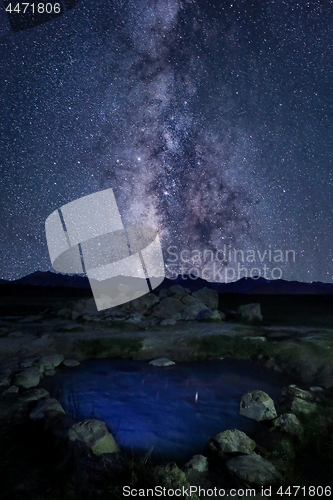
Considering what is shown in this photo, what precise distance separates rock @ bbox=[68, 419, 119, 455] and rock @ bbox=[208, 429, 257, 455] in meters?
2.59

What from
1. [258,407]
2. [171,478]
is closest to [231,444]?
[171,478]

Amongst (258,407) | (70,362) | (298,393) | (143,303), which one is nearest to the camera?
(258,407)

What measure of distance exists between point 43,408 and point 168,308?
60.5ft

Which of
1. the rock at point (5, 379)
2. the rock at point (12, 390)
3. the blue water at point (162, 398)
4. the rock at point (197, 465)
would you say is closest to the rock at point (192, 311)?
the blue water at point (162, 398)

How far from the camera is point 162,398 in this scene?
37.2 ft

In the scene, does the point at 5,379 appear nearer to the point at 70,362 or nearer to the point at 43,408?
the point at 43,408

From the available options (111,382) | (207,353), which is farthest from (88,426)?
(207,353)

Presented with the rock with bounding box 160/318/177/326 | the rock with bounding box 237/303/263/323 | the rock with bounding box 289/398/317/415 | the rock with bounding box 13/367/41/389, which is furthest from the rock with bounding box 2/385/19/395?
the rock with bounding box 237/303/263/323

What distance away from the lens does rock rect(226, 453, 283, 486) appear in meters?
5.90

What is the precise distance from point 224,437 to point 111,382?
7.10 m

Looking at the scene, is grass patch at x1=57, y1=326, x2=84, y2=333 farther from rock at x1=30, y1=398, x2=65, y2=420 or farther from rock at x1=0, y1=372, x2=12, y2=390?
rock at x1=30, y1=398, x2=65, y2=420

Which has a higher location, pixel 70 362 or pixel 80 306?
pixel 80 306

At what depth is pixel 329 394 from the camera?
1023cm

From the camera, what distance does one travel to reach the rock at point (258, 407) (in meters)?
8.99
